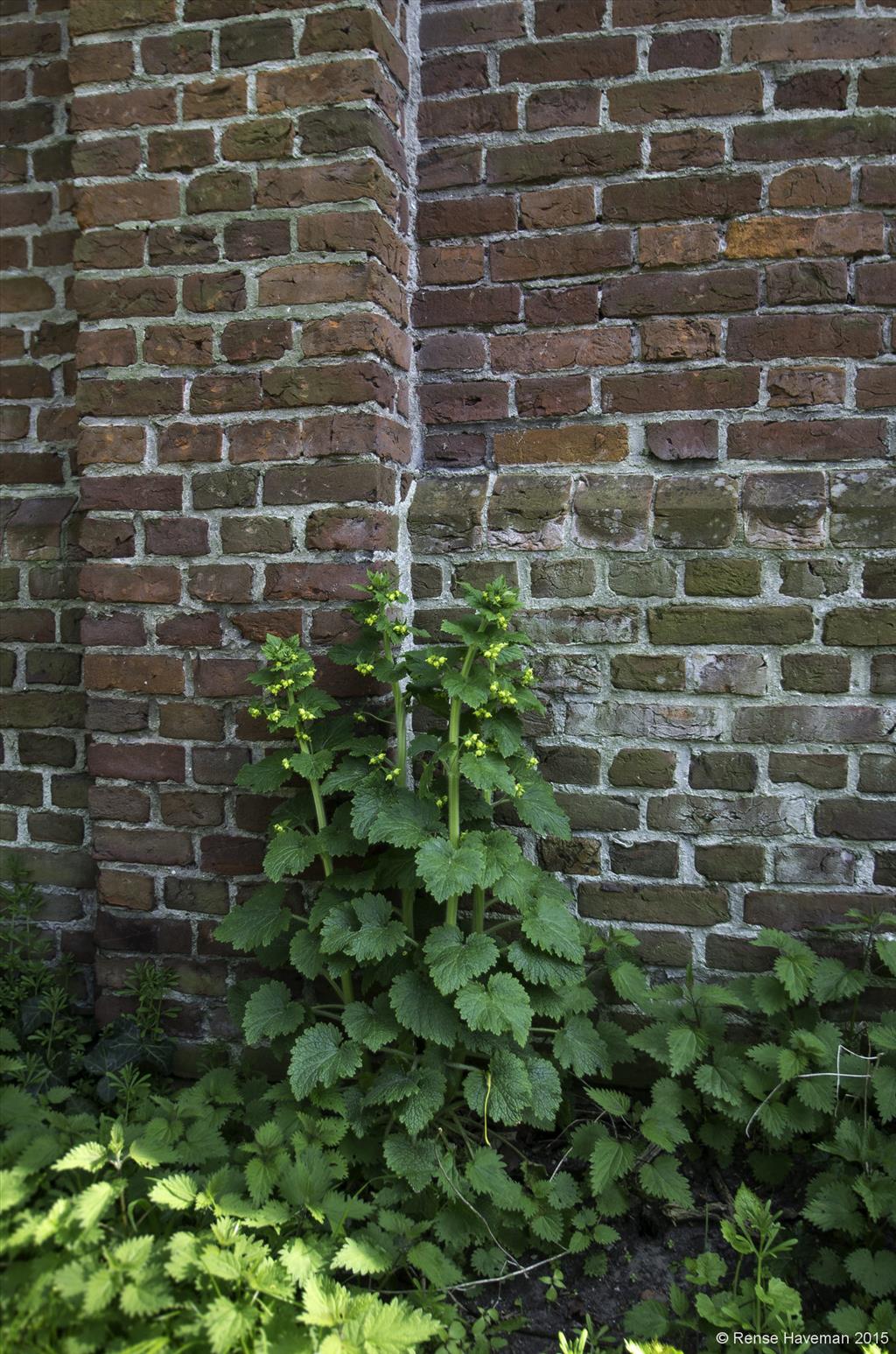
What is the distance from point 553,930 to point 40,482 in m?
1.64

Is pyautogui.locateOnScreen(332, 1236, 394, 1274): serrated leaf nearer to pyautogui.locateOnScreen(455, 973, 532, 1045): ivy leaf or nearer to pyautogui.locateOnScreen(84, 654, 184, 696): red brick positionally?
pyautogui.locateOnScreen(455, 973, 532, 1045): ivy leaf

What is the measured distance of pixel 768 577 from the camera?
206cm

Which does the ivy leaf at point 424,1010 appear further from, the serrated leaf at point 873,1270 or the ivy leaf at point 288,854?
the serrated leaf at point 873,1270

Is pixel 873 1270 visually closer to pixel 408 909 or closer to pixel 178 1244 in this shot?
pixel 408 909

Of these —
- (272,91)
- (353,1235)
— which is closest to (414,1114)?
(353,1235)

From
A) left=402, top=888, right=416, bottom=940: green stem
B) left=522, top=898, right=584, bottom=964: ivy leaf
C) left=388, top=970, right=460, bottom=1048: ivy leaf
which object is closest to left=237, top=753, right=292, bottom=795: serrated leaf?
left=402, top=888, right=416, bottom=940: green stem

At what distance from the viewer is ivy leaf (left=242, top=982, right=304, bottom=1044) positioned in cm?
182

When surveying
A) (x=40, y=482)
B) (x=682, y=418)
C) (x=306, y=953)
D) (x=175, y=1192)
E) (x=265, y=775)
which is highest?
(x=682, y=418)

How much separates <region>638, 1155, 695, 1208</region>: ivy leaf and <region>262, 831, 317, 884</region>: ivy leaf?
846mm

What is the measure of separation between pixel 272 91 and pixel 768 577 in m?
1.44

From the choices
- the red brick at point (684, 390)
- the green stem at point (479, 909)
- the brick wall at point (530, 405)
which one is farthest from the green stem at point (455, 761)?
the red brick at point (684, 390)

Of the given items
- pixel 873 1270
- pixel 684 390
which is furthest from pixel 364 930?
pixel 684 390

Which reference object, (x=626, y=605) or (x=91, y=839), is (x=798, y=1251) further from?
(x=91, y=839)

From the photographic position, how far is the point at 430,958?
173 centimetres
